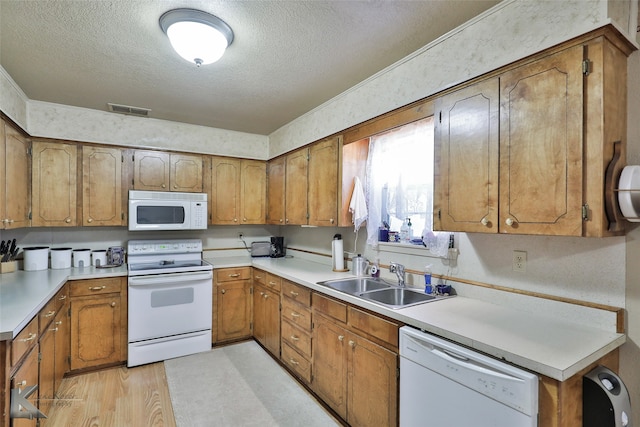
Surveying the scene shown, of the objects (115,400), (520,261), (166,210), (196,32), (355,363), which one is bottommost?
(115,400)

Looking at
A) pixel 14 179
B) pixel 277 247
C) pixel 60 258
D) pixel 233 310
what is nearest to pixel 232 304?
pixel 233 310

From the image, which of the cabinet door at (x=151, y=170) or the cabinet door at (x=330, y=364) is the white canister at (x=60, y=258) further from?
the cabinet door at (x=330, y=364)

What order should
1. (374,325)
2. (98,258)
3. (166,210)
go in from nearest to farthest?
(374,325) < (98,258) < (166,210)

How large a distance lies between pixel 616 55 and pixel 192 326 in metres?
3.63

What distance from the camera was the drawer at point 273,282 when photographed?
3.00 meters

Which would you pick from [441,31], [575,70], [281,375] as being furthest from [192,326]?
[575,70]

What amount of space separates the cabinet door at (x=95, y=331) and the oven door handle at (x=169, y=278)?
0.22 meters

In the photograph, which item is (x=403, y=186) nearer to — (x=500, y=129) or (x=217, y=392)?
(x=500, y=129)

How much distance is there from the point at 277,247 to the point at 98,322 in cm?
196

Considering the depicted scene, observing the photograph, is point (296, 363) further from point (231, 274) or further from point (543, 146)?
point (543, 146)

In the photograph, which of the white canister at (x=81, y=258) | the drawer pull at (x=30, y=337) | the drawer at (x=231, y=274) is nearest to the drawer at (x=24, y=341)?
the drawer pull at (x=30, y=337)

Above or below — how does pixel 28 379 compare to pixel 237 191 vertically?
below

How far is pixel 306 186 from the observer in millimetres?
3262

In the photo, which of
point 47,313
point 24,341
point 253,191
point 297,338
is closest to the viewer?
point 24,341
